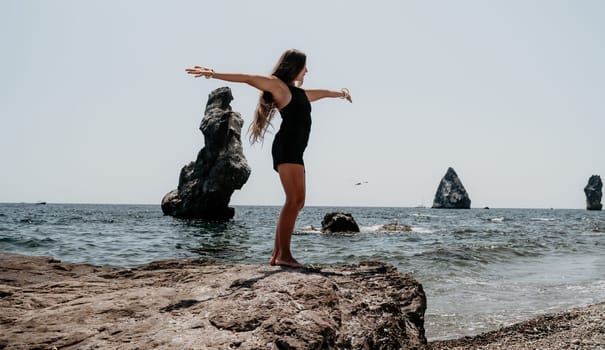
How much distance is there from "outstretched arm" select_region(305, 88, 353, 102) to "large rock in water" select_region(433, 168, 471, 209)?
14336 centimetres

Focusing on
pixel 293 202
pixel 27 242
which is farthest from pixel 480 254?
pixel 27 242

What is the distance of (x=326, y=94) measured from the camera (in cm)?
555

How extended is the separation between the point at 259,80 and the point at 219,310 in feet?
7.05

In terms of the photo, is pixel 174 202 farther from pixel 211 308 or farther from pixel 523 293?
pixel 211 308

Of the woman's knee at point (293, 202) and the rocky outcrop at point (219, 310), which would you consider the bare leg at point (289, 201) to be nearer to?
the woman's knee at point (293, 202)

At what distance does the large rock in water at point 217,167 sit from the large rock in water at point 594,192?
375ft

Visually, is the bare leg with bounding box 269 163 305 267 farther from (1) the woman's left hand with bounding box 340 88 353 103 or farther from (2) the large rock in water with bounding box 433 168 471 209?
(2) the large rock in water with bounding box 433 168 471 209

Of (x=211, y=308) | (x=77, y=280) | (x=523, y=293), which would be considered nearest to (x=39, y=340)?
(x=211, y=308)

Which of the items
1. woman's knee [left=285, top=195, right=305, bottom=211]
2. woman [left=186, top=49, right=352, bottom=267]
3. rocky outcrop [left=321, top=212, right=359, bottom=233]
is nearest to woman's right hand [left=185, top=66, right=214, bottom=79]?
woman [left=186, top=49, right=352, bottom=267]

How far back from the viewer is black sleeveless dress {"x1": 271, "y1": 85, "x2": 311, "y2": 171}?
Answer: 479 centimetres

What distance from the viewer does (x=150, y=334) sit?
3.19m

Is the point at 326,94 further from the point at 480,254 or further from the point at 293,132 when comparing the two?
the point at 480,254

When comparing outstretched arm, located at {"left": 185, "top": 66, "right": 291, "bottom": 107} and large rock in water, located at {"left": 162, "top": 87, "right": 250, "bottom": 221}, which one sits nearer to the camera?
outstretched arm, located at {"left": 185, "top": 66, "right": 291, "bottom": 107}

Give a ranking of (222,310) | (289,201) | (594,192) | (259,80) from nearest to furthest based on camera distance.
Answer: (222,310)
(259,80)
(289,201)
(594,192)
